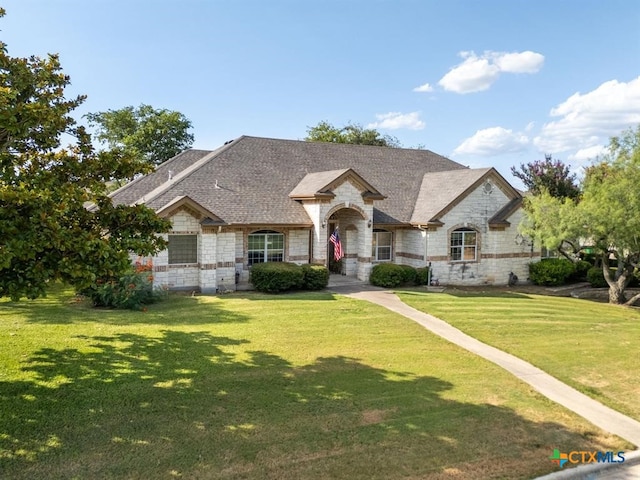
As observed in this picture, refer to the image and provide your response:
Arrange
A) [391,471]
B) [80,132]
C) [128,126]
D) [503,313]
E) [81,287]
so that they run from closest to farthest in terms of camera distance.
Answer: [391,471] < [81,287] < [80,132] < [503,313] < [128,126]

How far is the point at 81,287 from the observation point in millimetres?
8086

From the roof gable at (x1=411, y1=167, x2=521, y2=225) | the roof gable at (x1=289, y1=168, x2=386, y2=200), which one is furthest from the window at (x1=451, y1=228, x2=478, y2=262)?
the roof gable at (x1=289, y1=168, x2=386, y2=200)

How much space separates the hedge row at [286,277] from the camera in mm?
21172

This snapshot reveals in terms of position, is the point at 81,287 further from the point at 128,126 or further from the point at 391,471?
the point at 128,126

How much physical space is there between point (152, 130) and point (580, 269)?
113ft

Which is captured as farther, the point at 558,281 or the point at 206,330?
the point at 558,281

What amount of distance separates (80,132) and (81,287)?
3618 millimetres

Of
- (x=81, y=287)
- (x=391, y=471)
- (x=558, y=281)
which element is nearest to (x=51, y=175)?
(x=81, y=287)

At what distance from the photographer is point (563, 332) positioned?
1612 cm

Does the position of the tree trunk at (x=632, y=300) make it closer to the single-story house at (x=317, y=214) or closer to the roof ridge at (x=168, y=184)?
the single-story house at (x=317, y=214)

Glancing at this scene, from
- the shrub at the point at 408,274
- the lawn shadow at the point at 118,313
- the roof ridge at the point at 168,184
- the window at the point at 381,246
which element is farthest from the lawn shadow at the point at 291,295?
the roof ridge at the point at 168,184

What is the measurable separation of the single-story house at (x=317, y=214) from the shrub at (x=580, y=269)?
2.93 metres

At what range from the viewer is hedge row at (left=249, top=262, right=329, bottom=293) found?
69.5ft

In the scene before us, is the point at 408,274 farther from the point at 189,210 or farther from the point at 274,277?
the point at 189,210
